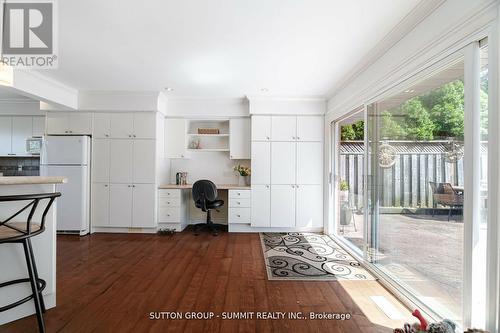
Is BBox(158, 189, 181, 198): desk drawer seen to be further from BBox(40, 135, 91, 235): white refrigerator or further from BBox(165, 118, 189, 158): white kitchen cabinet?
BBox(40, 135, 91, 235): white refrigerator

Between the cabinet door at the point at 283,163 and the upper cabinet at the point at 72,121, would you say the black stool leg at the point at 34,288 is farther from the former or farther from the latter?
the cabinet door at the point at 283,163

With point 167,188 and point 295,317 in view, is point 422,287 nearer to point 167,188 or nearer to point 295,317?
point 295,317

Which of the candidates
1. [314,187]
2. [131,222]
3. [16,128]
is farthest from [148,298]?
[16,128]

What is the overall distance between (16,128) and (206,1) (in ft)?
16.6

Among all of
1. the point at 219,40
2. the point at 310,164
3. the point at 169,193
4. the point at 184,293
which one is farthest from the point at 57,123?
the point at 310,164

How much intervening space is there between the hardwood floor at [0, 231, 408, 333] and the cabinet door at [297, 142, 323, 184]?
1598 millimetres

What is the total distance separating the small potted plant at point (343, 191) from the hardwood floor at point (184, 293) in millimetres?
1607

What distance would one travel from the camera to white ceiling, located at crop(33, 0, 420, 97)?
1.87 m

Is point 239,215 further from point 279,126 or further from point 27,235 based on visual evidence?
point 27,235

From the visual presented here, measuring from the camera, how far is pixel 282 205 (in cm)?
421

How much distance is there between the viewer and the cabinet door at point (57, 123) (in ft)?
13.4

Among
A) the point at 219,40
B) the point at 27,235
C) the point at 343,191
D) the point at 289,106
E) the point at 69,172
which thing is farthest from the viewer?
the point at 289,106

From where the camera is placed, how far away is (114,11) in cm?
192

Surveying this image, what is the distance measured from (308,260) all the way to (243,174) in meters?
2.07
